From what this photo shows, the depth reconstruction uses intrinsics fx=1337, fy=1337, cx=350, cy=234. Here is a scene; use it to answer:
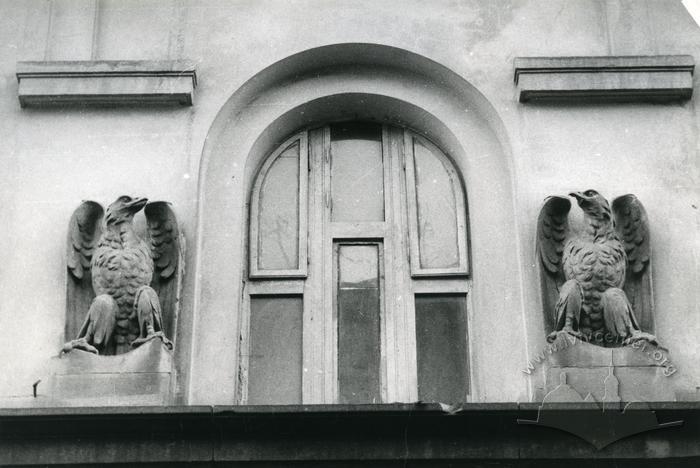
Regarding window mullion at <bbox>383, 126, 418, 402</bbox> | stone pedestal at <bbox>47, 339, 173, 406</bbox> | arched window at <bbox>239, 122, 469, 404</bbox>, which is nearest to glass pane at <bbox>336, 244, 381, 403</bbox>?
arched window at <bbox>239, 122, 469, 404</bbox>

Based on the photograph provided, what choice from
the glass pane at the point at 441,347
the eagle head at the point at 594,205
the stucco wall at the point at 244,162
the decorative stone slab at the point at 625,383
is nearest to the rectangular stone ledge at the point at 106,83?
the stucco wall at the point at 244,162

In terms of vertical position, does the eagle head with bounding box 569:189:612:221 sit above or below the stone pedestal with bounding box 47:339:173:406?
above

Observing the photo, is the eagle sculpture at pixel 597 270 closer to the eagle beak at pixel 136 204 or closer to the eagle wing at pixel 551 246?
the eagle wing at pixel 551 246

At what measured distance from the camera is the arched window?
1142 cm

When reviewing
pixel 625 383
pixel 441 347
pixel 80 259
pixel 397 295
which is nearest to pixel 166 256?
pixel 80 259

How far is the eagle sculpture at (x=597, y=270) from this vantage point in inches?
427

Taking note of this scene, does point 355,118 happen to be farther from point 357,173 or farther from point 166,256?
point 166,256

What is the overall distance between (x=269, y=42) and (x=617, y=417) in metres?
4.80

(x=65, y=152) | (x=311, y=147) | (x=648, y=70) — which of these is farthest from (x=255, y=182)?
(x=648, y=70)

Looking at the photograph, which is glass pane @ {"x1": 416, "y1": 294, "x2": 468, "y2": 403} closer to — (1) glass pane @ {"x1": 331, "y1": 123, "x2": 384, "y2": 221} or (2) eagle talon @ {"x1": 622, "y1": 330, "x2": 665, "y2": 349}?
(1) glass pane @ {"x1": 331, "y1": 123, "x2": 384, "y2": 221}

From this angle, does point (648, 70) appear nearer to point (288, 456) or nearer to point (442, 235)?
point (442, 235)

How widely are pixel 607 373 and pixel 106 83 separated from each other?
511 centimetres

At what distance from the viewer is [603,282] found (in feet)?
35.9

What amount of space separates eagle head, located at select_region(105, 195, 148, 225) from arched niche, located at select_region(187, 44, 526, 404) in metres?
0.61
